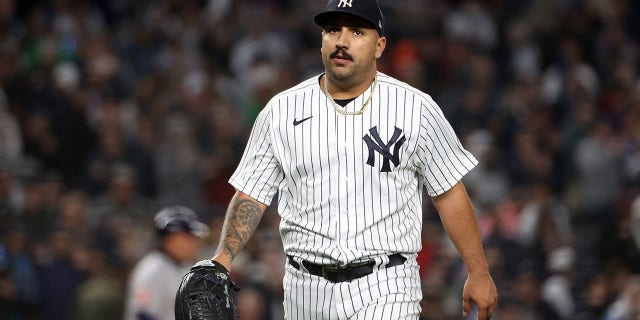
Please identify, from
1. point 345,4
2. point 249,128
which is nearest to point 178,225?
point 345,4

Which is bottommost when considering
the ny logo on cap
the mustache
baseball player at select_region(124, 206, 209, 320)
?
baseball player at select_region(124, 206, 209, 320)

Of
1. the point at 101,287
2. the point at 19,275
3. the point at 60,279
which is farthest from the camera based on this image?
the point at 19,275

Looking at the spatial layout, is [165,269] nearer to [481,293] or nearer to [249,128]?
[481,293]

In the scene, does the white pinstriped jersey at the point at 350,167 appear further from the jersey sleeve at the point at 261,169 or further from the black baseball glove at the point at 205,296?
the black baseball glove at the point at 205,296

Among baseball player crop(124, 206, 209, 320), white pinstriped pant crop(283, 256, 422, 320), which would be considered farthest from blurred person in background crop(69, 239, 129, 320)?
white pinstriped pant crop(283, 256, 422, 320)

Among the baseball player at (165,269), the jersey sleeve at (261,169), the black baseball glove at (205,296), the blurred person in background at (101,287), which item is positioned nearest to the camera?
the black baseball glove at (205,296)

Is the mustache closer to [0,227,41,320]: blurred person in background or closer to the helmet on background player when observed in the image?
the helmet on background player

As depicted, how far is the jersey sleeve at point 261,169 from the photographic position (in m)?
5.30

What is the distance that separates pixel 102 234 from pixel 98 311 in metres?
1.26

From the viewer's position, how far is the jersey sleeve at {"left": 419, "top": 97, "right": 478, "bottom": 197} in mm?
5242

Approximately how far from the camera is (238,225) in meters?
5.26

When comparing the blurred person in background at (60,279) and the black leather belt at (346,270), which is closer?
the black leather belt at (346,270)

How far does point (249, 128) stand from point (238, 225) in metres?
7.66

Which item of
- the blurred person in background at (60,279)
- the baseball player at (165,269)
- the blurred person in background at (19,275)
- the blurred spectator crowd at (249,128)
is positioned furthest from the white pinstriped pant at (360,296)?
the blurred person in background at (60,279)
